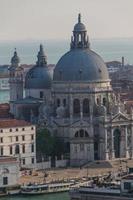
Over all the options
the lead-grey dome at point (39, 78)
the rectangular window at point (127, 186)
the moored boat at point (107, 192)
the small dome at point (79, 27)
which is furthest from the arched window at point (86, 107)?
the rectangular window at point (127, 186)

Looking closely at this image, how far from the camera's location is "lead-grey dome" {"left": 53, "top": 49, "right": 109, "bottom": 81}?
61062mm

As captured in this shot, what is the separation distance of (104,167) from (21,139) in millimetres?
4109

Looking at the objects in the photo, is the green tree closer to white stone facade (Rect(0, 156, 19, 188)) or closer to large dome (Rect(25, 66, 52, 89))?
large dome (Rect(25, 66, 52, 89))

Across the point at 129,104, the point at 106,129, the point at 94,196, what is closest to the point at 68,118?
the point at 106,129

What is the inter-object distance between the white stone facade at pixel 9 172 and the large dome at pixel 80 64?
450 inches

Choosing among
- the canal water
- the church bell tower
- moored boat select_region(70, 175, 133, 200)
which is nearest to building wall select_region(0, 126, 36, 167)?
the canal water

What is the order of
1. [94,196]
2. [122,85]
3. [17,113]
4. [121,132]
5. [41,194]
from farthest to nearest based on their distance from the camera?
[122,85], [17,113], [121,132], [41,194], [94,196]

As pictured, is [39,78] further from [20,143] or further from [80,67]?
[20,143]

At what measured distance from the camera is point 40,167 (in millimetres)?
57031

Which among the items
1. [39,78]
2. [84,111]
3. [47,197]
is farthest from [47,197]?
[39,78]

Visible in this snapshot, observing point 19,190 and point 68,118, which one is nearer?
point 19,190

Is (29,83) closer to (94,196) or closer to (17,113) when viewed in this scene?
(17,113)

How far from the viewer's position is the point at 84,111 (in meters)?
60.8

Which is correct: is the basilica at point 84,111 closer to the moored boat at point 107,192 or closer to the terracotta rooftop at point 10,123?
the terracotta rooftop at point 10,123
